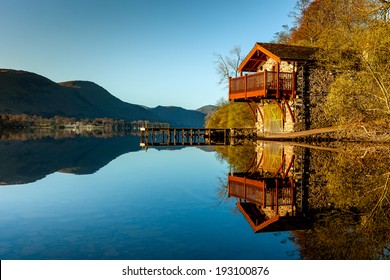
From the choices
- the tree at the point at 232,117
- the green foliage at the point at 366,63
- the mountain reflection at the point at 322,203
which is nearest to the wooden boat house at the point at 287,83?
the green foliage at the point at 366,63

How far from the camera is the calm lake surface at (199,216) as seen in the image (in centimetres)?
559

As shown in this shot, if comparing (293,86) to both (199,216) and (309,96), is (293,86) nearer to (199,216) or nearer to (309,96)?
(309,96)

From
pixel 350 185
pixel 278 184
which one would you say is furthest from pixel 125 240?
pixel 350 185

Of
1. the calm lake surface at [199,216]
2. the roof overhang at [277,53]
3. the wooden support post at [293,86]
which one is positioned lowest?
the calm lake surface at [199,216]

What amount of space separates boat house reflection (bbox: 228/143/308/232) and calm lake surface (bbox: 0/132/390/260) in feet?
0.10

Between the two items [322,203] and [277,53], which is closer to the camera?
[322,203]

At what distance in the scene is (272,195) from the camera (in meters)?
9.88

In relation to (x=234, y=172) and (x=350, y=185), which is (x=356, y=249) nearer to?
(x=350, y=185)

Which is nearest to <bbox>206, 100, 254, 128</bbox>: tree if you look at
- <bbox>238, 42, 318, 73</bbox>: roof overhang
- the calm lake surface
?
<bbox>238, 42, 318, 73</bbox>: roof overhang

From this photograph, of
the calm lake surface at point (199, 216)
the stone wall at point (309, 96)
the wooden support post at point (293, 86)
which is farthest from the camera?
the stone wall at point (309, 96)

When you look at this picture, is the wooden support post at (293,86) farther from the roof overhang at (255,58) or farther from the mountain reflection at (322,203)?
the mountain reflection at (322,203)

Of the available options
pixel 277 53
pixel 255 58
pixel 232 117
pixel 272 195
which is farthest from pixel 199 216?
pixel 232 117

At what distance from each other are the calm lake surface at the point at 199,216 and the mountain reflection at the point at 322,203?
24 mm

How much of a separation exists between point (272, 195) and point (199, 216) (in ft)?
9.25
